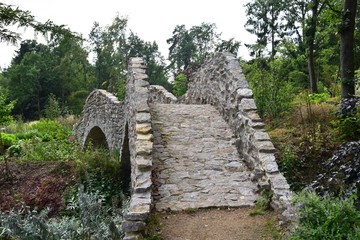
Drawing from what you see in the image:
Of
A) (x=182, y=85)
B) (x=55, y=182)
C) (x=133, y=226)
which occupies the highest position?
(x=182, y=85)

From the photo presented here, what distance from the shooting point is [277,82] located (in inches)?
339

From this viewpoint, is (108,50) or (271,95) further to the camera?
(108,50)

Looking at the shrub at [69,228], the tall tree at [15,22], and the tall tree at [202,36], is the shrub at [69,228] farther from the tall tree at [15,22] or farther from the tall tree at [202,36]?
the tall tree at [202,36]

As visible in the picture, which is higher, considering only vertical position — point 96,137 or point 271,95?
point 271,95

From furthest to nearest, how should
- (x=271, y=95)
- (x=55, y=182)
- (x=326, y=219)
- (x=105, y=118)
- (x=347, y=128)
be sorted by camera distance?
1. (x=105, y=118)
2. (x=55, y=182)
3. (x=271, y=95)
4. (x=347, y=128)
5. (x=326, y=219)

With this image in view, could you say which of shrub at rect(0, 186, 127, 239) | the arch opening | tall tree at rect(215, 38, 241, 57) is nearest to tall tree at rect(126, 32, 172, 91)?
tall tree at rect(215, 38, 241, 57)

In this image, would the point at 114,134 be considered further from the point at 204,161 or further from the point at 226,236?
the point at 226,236

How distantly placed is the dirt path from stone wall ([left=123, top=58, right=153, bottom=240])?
301 mm

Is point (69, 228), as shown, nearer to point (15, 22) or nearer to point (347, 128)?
point (15, 22)

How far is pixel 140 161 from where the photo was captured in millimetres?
5133

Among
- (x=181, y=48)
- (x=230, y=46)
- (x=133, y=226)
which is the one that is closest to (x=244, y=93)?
(x=133, y=226)

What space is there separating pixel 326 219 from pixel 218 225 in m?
1.42

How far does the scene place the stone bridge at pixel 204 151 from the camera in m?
4.87

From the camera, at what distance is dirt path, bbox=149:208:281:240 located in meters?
4.14
